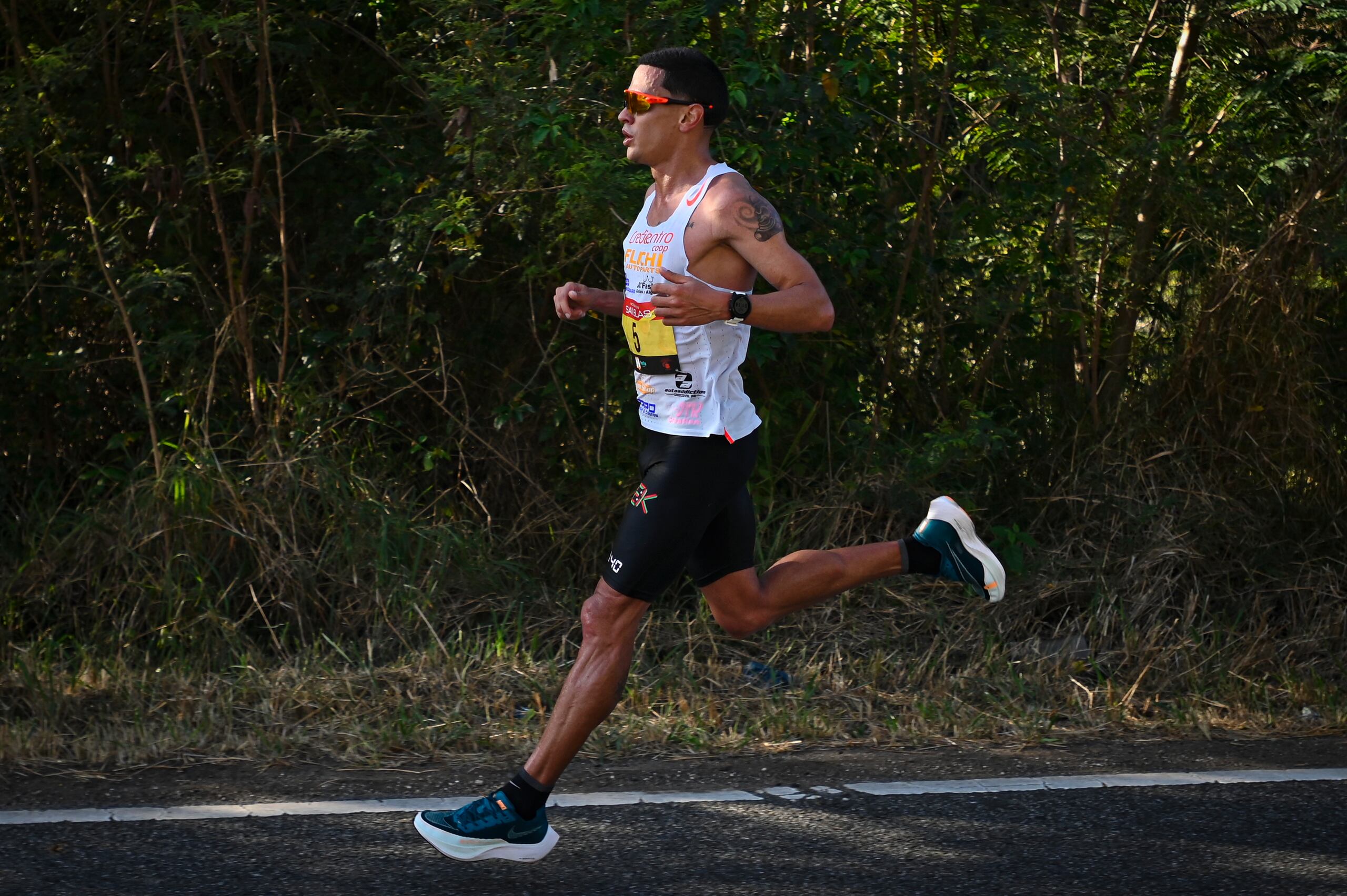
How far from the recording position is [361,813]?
3.89 meters

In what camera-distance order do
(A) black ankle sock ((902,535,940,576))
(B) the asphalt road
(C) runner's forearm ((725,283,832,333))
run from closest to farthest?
1. (B) the asphalt road
2. (C) runner's forearm ((725,283,832,333))
3. (A) black ankle sock ((902,535,940,576))

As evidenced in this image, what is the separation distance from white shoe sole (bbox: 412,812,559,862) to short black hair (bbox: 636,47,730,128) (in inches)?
72.5

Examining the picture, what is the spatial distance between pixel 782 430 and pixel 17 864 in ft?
12.0

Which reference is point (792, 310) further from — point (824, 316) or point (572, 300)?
point (572, 300)

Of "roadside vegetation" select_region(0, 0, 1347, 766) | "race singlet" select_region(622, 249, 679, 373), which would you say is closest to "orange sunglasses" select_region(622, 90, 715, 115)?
"race singlet" select_region(622, 249, 679, 373)

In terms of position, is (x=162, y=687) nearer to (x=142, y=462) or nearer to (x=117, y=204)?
(x=142, y=462)

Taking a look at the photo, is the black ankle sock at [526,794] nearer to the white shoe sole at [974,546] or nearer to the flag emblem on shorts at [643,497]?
the flag emblem on shorts at [643,497]

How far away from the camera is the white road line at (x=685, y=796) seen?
12.8 ft

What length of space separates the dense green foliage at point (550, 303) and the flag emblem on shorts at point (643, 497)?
2.07 m

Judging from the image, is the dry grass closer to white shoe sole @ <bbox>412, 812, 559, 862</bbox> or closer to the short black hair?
white shoe sole @ <bbox>412, 812, 559, 862</bbox>

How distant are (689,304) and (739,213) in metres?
0.31

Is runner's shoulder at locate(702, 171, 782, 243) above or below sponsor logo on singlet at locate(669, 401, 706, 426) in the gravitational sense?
above

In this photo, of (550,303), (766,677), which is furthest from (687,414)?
(550,303)

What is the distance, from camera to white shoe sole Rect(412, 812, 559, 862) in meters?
3.44
